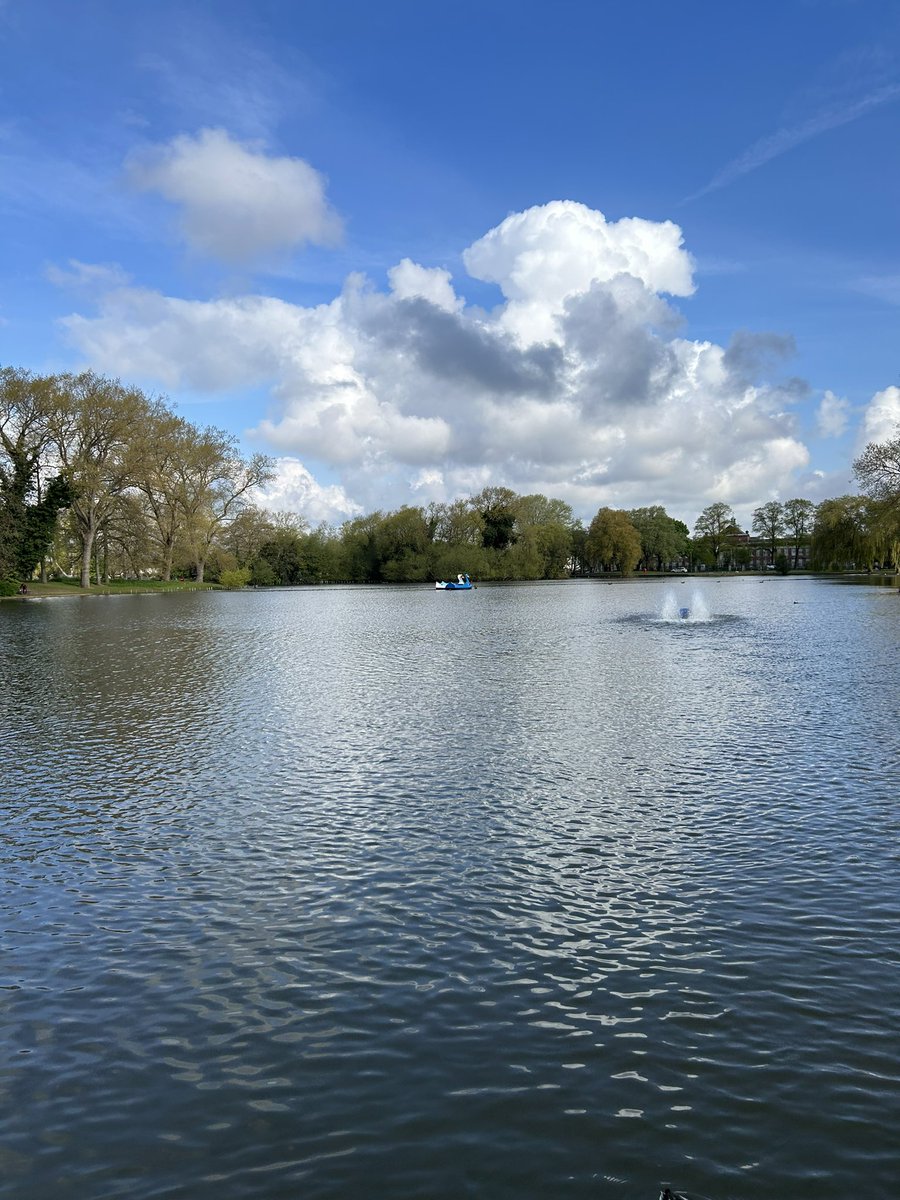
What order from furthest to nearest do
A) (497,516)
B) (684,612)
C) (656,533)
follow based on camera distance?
(656,533), (497,516), (684,612)

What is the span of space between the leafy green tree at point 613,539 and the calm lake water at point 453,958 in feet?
486

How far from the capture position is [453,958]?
326 inches

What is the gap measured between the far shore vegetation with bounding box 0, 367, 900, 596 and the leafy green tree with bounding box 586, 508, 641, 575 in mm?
334

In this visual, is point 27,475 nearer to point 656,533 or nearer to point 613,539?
point 613,539

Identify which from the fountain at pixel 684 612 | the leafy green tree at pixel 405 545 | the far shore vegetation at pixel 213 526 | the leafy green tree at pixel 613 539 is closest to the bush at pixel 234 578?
the far shore vegetation at pixel 213 526

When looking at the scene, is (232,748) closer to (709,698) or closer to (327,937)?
(327,937)

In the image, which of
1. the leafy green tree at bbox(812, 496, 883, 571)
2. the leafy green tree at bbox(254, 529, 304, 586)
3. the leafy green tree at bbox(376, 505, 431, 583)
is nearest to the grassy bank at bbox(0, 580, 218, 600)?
the leafy green tree at bbox(254, 529, 304, 586)

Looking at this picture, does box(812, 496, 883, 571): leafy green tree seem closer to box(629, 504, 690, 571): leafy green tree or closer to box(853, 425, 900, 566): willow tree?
box(853, 425, 900, 566): willow tree

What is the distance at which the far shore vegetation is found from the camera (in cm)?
8256

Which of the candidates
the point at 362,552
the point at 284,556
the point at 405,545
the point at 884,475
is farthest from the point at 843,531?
the point at 284,556

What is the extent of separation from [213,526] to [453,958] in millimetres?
119994

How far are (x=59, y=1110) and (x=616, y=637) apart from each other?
1452 inches

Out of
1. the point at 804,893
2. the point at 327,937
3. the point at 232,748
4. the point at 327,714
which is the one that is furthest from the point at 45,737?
the point at 804,893

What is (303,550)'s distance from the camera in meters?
166
